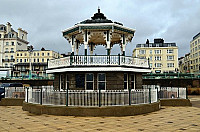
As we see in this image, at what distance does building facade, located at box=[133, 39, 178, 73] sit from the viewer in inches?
2997

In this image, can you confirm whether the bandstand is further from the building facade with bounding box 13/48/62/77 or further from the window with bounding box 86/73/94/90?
the building facade with bounding box 13/48/62/77

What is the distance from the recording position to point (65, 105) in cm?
1231

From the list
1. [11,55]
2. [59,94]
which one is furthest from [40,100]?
[11,55]

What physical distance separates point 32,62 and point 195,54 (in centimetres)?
7388

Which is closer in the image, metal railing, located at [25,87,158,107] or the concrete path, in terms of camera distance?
the concrete path

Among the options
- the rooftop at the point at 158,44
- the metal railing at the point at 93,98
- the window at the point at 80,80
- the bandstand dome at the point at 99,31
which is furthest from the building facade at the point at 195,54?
the metal railing at the point at 93,98

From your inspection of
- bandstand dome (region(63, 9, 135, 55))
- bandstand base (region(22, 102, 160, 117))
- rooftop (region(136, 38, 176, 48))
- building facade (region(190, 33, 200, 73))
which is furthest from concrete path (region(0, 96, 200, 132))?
building facade (region(190, 33, 200, 73))

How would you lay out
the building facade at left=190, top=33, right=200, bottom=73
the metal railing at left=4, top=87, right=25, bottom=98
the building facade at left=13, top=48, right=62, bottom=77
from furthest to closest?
the building facade at left=190, top=33, right=200, bottom=73, the building facade at left=13, top=48, right=62, bottom=77, the metal railing at left=4, top=87, right=25, bottom=98

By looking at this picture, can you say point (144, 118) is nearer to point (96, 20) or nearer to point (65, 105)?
point (65, 105)

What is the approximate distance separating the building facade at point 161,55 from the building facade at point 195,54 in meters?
13.2

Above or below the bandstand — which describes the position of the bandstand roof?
above

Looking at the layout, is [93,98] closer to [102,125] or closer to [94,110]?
[94,110]

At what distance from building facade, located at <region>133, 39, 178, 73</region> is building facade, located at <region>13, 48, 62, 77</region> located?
3953cm

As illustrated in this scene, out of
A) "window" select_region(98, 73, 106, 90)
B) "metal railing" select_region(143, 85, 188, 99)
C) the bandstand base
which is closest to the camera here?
the bandstand base
